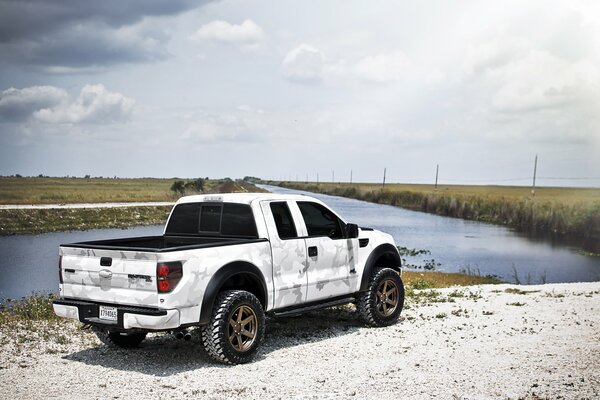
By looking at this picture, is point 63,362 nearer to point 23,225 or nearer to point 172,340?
point 172,340

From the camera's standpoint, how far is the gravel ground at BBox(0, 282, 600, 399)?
6.77 m

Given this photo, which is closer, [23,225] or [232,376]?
[232,376]

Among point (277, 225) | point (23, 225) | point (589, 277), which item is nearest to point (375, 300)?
point (277, 225)

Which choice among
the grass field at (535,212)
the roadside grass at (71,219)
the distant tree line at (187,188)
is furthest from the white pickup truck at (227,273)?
the distant tree line at (187,188)

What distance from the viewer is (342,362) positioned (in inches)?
312

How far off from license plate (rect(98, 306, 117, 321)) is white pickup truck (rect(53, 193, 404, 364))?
0.01 meters

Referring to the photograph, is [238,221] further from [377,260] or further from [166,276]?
[377,260]

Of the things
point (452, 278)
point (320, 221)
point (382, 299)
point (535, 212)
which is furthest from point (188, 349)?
point (535, 212)

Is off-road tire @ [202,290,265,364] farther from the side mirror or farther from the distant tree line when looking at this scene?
the distant tree line

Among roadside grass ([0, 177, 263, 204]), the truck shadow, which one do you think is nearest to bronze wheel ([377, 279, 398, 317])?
the truck shadow

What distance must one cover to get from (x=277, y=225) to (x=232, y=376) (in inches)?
84.4

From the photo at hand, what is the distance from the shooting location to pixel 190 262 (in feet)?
23.2

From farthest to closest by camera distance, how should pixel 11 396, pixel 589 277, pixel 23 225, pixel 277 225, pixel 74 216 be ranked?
pixel 74 216 < pixel 23 225 < pixel 589 277 < pixel 277 225 < pixel 11 396

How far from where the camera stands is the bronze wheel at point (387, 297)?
33.1 feet
